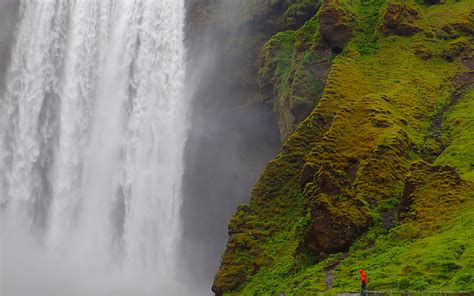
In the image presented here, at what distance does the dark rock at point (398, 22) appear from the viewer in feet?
107

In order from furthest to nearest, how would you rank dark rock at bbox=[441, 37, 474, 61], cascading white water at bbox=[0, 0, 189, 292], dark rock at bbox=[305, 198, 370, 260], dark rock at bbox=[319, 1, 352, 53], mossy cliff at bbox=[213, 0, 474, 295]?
cascading white water at bbox=[0, 0, 189, 292] → dark rock at bbox=[319, 1, 352, 53] → dark rock at bbox=[441, 37, 474, 61] → dark rock at bbox=[305, 198, 370, 260] → mossy cliff at bbox=[213, 0, 474, 295]

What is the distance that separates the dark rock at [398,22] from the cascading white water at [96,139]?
19578 mm

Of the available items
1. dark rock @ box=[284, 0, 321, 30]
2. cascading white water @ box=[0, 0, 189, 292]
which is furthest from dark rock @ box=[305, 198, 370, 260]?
dark rock @ box=[284, 0, 321, 30]

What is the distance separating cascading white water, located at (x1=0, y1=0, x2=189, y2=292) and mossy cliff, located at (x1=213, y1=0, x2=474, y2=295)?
1234 cm

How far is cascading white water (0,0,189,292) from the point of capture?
143 feet

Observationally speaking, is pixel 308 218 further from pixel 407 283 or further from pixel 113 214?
pixel 113 214

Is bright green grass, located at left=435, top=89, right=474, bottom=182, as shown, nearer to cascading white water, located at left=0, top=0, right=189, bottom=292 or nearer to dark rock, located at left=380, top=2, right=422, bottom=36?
dark rock, located at left=380, top=2, right=422, bottom=36

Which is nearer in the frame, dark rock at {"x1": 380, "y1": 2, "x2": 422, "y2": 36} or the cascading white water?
dark rock at {"x1": 380, "y1": 2, "x2": 422, "y2": 36}

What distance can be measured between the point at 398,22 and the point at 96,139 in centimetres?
2618

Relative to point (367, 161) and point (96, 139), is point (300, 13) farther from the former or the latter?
point (367, 161)

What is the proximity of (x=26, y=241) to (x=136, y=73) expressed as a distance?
16.0m

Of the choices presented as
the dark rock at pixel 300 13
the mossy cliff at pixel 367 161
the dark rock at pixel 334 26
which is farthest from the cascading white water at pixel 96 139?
the dark rock at pixel 334 26

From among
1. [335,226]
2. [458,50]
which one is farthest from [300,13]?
[335,226]

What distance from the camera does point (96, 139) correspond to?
4803cm
